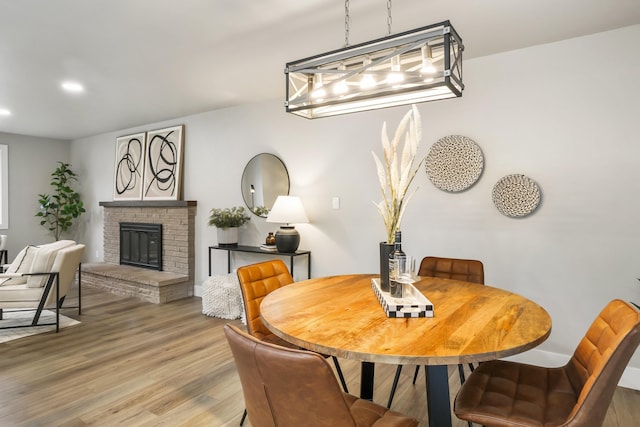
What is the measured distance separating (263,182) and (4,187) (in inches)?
187

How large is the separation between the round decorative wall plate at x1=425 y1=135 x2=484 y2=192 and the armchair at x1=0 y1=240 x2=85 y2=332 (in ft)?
11.7

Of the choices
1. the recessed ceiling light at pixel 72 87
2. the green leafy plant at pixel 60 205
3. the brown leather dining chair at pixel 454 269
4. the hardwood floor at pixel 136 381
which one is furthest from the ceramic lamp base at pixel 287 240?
the green leafy plant at pixel 60 205

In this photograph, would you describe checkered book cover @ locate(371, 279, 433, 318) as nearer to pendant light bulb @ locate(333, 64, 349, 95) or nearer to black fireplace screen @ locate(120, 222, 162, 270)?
pendant light bulb @ locate(333, 64, 349, 95)

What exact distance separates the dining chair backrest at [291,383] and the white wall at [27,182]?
701cm

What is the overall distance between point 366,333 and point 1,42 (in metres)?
3.27

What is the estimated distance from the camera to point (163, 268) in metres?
5.20

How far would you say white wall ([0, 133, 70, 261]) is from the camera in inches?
243

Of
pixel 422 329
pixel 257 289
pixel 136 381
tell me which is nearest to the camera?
pixel 422 329

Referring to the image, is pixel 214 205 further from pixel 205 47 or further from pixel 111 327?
pixel 205 47

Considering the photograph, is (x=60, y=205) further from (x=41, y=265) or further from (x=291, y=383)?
(x=291, y=383)

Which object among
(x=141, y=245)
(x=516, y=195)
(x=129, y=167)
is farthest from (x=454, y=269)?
(x=129, y=167)

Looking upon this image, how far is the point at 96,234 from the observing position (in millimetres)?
6473

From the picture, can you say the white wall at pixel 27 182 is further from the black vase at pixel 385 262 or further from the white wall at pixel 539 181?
the black vase at pixel 385 262

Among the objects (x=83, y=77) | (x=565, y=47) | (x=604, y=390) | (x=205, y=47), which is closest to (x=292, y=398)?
(x=604, y=390)
